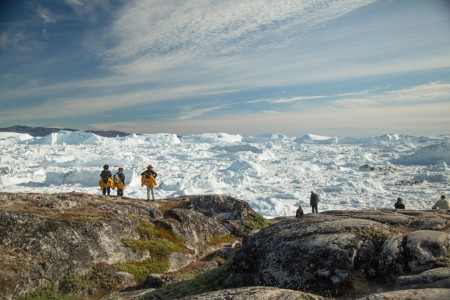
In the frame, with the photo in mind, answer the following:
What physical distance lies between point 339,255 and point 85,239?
35.0 feet

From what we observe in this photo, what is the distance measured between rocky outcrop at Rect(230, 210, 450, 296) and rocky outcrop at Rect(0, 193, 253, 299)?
23.6ft

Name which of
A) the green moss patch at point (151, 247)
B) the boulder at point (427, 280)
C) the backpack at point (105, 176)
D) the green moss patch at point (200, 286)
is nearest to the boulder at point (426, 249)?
the boulder at point (427, 280)

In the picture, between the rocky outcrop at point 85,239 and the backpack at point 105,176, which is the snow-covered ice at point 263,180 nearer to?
A: the backpack at point 105,176

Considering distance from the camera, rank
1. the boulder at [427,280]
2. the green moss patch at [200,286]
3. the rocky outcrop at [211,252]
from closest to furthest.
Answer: the boulder at [427,280]
the rocky outcrop at [211,252]
the green moss patch at [200,286]

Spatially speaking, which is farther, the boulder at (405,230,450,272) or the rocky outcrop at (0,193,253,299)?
the rocky outcrop at (0,193,253,299)

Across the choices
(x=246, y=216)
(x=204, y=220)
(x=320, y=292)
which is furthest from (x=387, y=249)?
(x=246, y=216)

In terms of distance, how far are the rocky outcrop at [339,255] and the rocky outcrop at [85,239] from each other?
23.6 ft

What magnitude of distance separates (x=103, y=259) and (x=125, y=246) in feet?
4.49

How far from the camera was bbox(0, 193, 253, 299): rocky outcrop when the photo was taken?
457 inches

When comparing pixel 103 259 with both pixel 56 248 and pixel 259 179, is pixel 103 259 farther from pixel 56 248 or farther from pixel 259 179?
pixel 259 179

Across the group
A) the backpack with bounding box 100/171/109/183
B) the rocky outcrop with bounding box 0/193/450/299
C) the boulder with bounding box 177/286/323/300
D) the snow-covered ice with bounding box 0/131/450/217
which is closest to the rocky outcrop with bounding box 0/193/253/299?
the rocky outcrop with bounding box 0/193/450/299

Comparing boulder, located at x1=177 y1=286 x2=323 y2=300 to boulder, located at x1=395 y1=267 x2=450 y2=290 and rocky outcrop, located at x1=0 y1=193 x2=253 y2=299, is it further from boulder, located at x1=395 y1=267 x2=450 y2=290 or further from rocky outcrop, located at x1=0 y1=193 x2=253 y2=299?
rocky outcrop, located at x1=0 y1=193 x2=253 y2=299

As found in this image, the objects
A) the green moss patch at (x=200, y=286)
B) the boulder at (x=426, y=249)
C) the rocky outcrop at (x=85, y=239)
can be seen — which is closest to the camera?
the boulder at (x=426, y=249)

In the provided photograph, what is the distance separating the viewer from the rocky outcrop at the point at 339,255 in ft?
21.5
